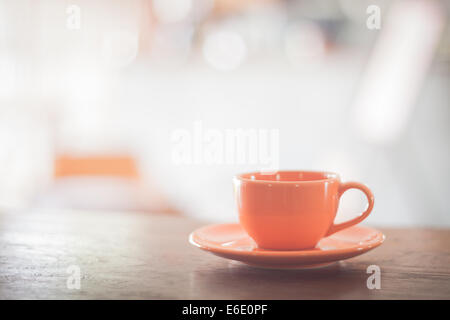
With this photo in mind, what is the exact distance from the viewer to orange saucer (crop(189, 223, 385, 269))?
50cm

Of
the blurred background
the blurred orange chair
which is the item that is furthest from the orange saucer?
the blurred orange chair

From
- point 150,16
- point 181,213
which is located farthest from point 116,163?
point 150,16

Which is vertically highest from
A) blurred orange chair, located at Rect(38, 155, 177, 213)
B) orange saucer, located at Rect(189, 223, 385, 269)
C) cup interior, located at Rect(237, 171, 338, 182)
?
cup interior, located at Rect(237, 171, 338, 182)

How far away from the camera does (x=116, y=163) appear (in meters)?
2.34

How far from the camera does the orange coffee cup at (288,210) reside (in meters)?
0.54

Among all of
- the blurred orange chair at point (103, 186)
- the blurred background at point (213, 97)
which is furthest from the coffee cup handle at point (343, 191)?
the blurred orange chair at point (103, 186)

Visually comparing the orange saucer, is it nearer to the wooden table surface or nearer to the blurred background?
the wooden table surface

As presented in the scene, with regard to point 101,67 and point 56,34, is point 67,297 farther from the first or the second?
point 56,34

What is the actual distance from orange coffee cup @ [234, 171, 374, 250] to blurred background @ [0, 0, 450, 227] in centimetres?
161

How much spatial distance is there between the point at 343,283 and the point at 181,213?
6.21 ft

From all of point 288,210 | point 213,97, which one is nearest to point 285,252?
point 288,210

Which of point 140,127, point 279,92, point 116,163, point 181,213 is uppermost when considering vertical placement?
point 279,92

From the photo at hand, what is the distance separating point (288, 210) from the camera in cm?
54

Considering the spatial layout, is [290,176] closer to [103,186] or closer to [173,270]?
[173,270]
